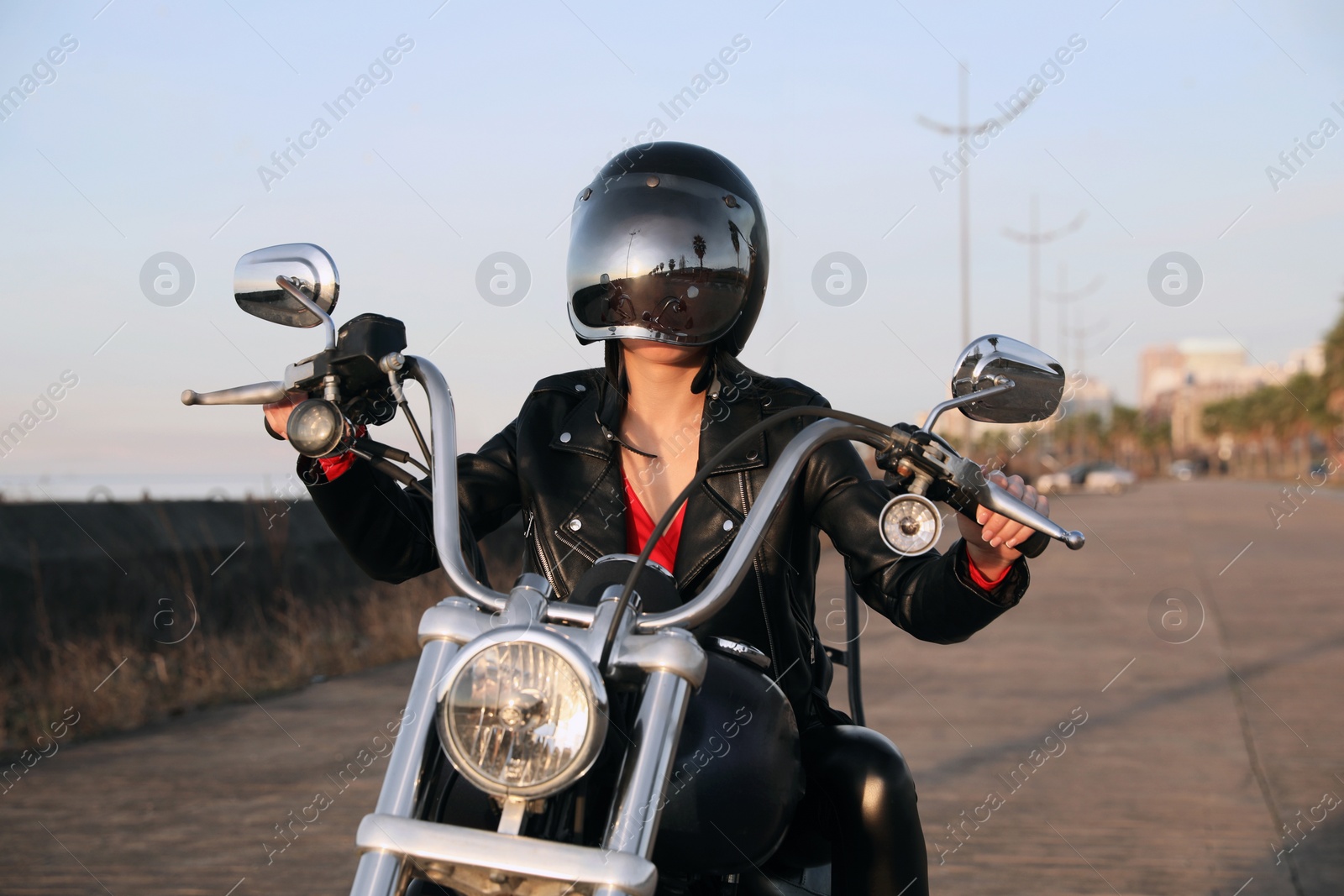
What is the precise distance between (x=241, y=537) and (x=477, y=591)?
7.65 m

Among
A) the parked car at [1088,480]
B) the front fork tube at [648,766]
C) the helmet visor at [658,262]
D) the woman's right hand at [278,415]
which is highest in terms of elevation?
the parked car at [1088,480]

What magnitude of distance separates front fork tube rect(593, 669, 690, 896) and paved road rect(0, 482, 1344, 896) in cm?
312

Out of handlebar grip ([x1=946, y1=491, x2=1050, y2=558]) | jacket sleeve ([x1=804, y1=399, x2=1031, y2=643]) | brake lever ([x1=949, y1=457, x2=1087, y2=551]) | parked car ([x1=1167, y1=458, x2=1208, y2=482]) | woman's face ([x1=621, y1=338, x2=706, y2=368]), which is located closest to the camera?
brake lever ([x1=949, y1=457, x2=1087, y2=551])

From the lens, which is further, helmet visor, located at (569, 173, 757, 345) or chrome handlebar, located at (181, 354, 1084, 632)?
helmet visor, located at (569, 173, 757, 345)

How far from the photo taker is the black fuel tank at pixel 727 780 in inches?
62.7

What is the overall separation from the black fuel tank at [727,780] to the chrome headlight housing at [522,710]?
275mm

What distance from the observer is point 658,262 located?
2.20 meters

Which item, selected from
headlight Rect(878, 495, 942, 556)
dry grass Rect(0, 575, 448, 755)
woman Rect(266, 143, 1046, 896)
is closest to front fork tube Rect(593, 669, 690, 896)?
headlight Rect(878, 495, 942, 556)

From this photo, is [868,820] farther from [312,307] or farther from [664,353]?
[312,307]

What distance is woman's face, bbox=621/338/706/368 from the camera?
242 cm

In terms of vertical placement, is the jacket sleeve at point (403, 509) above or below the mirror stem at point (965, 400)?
below

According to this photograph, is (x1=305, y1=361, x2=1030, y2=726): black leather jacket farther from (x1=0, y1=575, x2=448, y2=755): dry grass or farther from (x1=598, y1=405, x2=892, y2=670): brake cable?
(x1=0, y1=575, x2=448, y2=755): dry grass

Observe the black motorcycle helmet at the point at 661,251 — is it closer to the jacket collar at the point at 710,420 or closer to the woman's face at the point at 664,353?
the woman's face at the point at 664,353

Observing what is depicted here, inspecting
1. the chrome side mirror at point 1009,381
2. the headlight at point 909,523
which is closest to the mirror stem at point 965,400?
the chrome side mirror at point 1009,381
